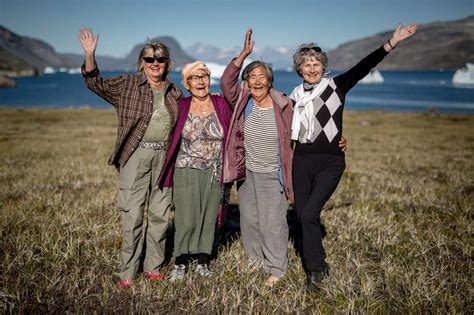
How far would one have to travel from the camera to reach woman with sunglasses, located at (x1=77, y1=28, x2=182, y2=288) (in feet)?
12.9

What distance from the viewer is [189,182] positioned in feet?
13.5

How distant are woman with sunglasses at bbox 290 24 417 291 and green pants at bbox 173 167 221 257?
98 centimetres

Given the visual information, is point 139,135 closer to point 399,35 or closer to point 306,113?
point 306,113

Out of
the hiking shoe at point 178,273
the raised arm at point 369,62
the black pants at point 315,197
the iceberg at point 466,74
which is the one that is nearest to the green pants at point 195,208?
the hiking shoe at point 178,273

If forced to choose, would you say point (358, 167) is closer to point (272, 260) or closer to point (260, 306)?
point (272, 260)

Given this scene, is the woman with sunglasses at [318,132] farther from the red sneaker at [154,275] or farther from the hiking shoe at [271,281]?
the red sneaker at [154,275]

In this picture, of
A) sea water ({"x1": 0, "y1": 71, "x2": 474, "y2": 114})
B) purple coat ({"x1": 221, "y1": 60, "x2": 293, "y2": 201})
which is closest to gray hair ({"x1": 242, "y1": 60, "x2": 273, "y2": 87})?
purple coat ({"x1": 221, "y1": 60, "x2": 293, "y2": 201})

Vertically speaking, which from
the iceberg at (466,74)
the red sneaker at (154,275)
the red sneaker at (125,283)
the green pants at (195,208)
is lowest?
the red sneaker at (154,275)

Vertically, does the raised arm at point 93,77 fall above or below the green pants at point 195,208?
above

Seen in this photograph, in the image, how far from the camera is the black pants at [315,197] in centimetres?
393

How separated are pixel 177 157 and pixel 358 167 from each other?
28.5 ft

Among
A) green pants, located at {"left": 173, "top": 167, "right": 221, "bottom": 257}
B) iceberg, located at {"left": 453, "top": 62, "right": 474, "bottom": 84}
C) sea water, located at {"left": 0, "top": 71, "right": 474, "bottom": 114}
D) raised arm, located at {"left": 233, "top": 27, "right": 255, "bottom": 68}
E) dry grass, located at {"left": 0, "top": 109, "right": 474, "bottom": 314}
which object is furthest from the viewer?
iceberg, located at {"left": 453, "top": 62, "right": 474, "bottom": 84}

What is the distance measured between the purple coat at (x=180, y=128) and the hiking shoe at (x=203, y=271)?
3.22 ft

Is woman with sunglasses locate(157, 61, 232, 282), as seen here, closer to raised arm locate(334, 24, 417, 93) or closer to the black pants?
the black pants
